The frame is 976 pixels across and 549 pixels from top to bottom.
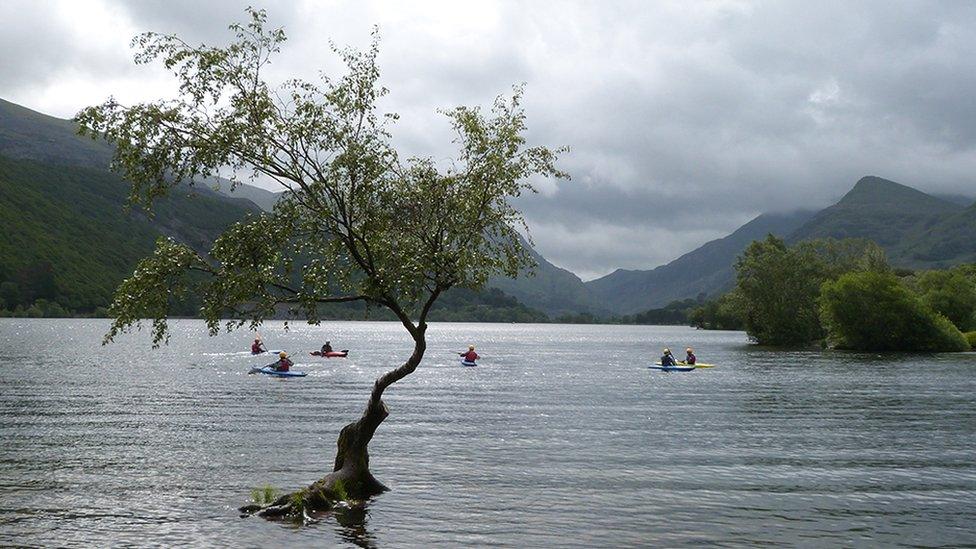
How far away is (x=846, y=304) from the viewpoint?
141625mm

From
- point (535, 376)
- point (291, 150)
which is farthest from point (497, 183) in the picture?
point (535, 376)

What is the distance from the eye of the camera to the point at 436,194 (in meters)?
24.8

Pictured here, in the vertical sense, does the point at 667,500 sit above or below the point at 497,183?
below

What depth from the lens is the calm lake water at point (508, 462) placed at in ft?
77.6

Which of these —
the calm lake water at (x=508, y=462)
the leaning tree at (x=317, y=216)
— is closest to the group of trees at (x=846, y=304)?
the calm lake water at (x=508, y=462)

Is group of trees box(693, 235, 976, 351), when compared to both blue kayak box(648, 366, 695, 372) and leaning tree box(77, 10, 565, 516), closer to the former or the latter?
blue kayak box(648, 366, 695, 372)

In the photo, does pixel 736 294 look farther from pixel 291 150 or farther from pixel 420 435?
pixel 291 150

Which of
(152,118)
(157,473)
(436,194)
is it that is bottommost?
(157,473)

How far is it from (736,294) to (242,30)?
15975cm

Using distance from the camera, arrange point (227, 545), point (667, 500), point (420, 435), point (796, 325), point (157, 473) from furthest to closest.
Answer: point (796, 325)
point (420, 435)
point (157, 473)
point (667, 500)
point (227, 545)

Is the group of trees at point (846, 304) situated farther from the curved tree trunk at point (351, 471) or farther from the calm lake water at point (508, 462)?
the curved tree trunk at point (351, 471)

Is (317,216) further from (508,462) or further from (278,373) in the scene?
(278,373)

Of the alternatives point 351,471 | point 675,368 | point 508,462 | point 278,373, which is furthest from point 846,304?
point 351,471

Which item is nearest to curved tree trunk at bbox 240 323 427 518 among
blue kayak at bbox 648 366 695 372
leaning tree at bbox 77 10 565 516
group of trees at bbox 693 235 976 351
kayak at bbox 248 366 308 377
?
leaning tree at bbox 77 10 565 516
